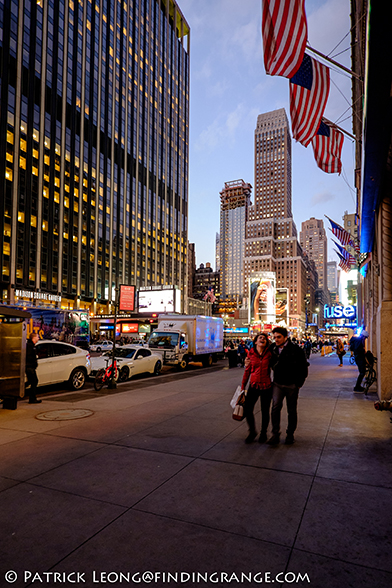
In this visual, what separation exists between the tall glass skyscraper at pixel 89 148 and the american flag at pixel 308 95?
4886 centimetres

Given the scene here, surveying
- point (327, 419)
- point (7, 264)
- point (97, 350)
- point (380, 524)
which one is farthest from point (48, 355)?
point (7, 264)

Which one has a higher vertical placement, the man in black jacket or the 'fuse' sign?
the 'fuse' sign

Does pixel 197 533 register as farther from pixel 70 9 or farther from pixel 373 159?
pixel 70 9

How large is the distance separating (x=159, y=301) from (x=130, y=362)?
141 ft

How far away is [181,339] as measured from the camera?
2188cm

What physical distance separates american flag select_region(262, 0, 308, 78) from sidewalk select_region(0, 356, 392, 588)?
7.91 m

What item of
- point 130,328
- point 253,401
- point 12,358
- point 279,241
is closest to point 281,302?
point 130,328

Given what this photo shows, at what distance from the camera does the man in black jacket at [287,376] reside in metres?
6.04

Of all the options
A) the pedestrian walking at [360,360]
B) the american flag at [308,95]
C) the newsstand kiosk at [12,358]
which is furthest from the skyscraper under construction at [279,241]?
the newsstand kiosk at [12,358]

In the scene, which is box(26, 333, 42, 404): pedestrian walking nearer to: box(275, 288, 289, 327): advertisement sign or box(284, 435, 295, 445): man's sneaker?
box(284, 435, 295, 445): man's sneaker

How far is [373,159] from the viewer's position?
25.3 ft

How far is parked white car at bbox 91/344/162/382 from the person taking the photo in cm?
1510

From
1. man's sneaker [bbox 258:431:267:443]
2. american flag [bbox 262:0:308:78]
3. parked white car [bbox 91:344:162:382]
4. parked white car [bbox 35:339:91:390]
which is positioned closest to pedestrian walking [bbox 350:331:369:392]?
man's sneaker [bbox 258:431:267:443]

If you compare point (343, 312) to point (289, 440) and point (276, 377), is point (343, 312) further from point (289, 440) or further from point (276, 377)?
point (276, 377)
